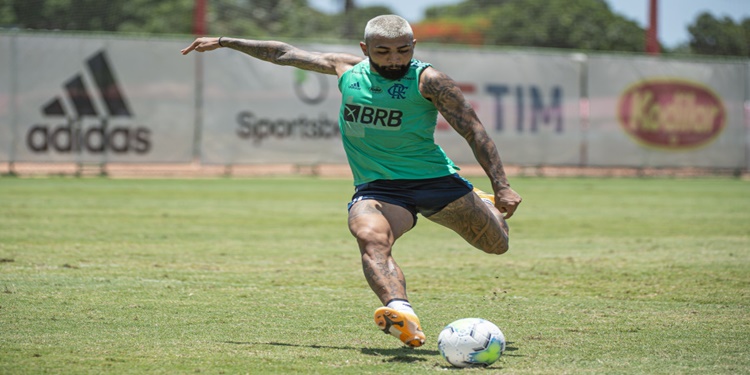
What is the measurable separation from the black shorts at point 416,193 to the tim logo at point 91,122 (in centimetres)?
1620

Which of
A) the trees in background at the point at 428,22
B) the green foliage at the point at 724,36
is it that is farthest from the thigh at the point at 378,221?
the green foliage at the point at 724,36

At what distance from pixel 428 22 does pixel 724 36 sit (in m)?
A: 19.0

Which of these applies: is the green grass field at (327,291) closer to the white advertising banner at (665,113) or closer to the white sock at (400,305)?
the white sock at (400,305)

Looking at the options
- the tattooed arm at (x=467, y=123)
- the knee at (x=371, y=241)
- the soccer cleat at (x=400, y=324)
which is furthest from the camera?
the tattooed arm at (x=467, y=123)

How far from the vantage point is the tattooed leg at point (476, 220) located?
6148 millimetres

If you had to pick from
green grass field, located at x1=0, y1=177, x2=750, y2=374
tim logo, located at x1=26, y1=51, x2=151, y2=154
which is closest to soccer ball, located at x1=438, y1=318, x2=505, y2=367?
green grass field, located at x1=0, y1=177, x2=750, y2=374

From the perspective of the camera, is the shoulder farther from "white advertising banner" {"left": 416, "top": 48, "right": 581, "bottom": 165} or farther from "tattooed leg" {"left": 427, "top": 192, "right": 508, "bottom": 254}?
"white advertising banner" {"left": 416, "top": 48, "right": 581, "bottom": 165}

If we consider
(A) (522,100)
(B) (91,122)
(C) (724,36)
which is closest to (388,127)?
(B) (91,122)

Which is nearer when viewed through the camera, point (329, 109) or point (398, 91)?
point (398, 91)

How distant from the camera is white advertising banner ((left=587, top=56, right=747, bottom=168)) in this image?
83.5 feet

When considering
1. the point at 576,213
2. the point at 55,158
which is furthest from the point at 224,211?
the point at 55,158

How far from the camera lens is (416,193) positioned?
6051mm

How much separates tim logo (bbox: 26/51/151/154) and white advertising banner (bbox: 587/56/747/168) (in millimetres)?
12017

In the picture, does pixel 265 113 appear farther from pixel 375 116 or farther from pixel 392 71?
pixel 392 71
